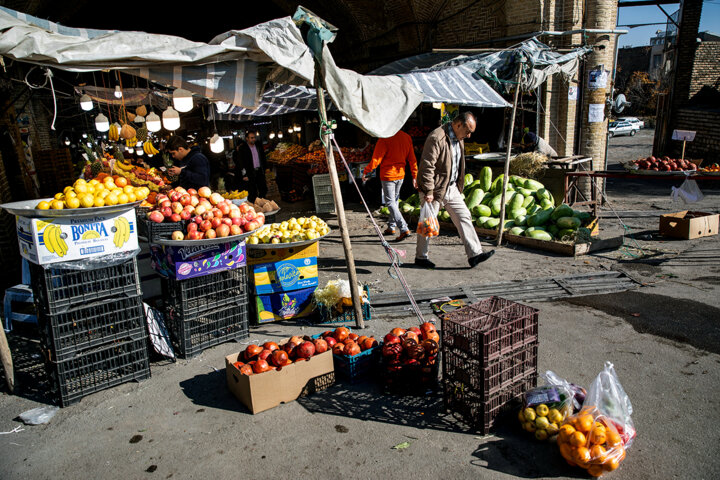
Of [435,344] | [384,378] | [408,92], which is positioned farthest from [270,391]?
[408,92]

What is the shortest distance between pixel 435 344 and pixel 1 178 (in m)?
7.94

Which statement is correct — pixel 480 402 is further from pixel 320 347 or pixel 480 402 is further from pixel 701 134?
pixel 701 134

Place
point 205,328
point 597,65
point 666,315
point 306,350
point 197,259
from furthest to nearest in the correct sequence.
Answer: point 597,65, point 666,315, point 205,328, point 197,259, point 306,350

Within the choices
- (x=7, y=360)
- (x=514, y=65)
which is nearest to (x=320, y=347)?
(x=7, y=360)

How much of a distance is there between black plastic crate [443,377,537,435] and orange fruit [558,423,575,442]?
0.47 metres

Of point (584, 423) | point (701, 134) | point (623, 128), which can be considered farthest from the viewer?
point (623, 128)

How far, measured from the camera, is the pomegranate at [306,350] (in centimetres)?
404

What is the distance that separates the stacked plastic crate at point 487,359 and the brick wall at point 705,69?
20.7 m

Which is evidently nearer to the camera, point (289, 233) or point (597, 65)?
point (289, 233)

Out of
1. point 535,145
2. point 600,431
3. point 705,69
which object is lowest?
point 600,431

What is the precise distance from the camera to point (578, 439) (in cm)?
295

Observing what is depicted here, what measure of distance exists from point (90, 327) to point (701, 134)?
66.6ft

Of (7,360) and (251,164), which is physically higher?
(251,164)

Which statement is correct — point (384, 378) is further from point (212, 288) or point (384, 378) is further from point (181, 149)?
point (181, 149)
